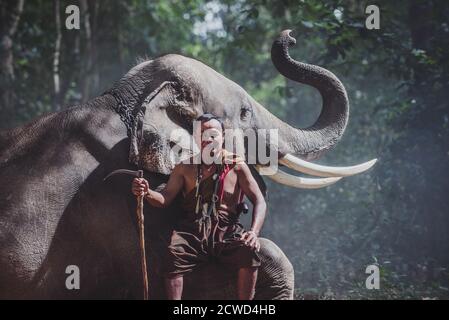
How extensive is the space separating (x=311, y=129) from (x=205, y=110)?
32.8 inches

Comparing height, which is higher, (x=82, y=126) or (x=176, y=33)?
(x=176, y=33)

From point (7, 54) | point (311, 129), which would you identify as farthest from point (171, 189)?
point (7, 54)

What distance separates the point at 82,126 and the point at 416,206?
4197 millimetres

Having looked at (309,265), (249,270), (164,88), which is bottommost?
(309,265)

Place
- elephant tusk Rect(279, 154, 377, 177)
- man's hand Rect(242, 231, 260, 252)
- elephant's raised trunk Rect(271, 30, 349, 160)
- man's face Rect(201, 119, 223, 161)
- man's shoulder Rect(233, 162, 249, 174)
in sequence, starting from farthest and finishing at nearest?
elephant's raised trunk Rect(271, 30, 349, 160) < elephant tusk Rect(279, 154, 377, 177) < man's shoulder Rect(233, 162, 249, 174) < man's face Rect(201, 119, 223, 161) < man's hand Rect(242, 231, 260, 252)

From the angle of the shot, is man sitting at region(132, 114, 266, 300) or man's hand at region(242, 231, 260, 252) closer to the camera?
man's hand at region(242, 231, 260, 252)

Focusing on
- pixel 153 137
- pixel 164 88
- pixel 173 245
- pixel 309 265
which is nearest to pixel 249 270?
pixel 173 245

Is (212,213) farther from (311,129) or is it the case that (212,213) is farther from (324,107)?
(324,107)

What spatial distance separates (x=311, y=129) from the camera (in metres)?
4.73

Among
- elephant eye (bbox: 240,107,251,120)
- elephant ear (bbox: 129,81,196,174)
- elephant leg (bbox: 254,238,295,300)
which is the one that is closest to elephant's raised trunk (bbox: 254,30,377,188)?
elephant eye (bbox: 240,107,251,120)

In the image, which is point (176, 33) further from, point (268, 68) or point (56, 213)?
point (56, 213)

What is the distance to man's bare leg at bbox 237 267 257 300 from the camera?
11.8 feet

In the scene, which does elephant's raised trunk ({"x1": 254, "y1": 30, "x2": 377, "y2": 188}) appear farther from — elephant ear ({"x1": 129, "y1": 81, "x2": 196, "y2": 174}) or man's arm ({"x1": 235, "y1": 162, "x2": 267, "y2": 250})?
man's arm ({"x1": 235, "y1": 162, "x2": 267, "y2": 250})

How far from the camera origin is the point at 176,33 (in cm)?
1357
